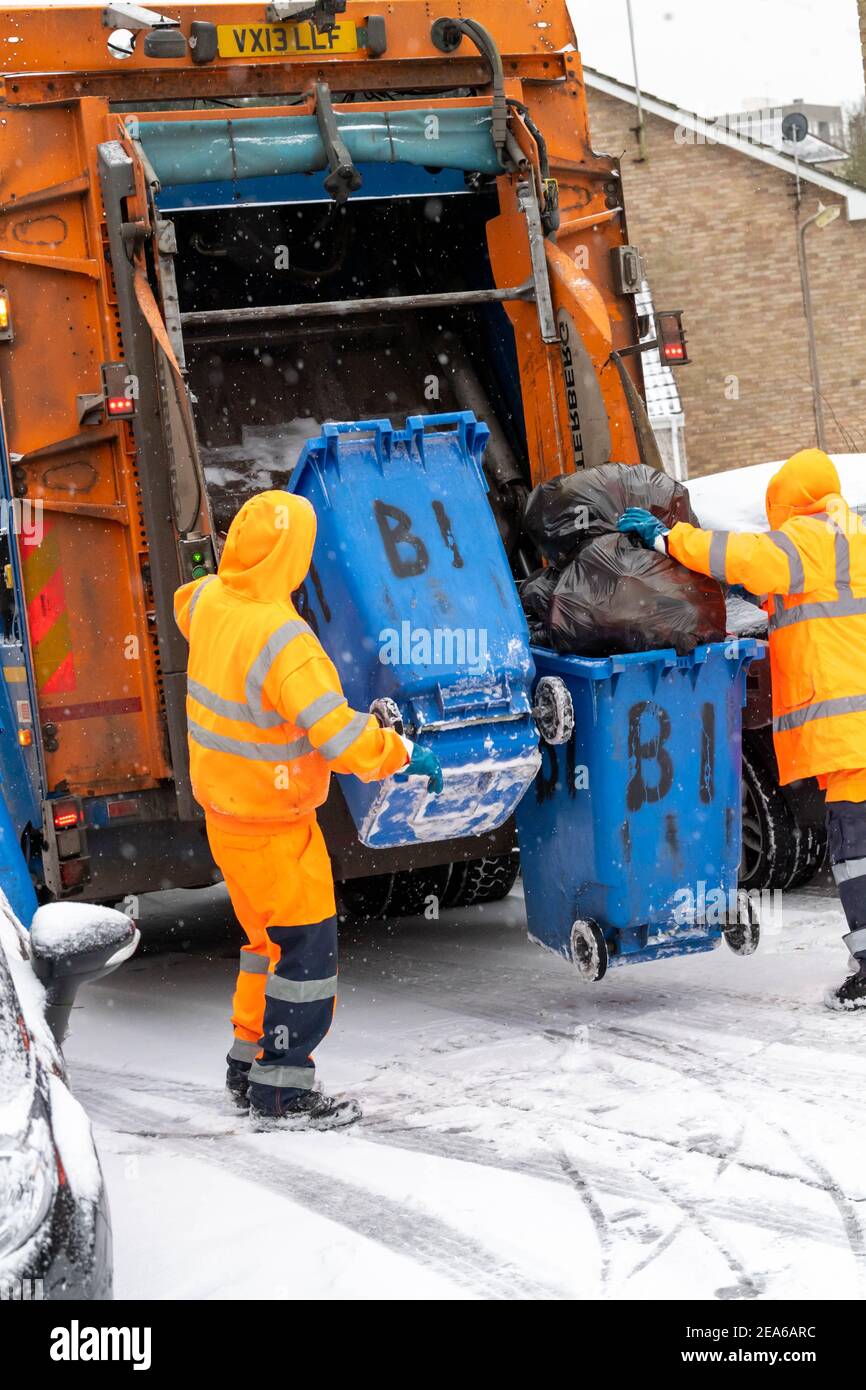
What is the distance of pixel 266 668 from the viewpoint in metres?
3.87

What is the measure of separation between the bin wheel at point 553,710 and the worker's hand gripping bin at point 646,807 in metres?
0.02

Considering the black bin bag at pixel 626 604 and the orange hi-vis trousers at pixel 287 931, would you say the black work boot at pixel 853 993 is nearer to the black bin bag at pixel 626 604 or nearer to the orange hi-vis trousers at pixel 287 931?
the black bin bag at pixel 626 604

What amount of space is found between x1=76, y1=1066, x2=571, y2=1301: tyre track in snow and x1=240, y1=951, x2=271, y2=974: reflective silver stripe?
0.40m

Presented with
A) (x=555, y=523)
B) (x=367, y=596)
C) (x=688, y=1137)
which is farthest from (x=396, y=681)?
(x=688, y=1137)

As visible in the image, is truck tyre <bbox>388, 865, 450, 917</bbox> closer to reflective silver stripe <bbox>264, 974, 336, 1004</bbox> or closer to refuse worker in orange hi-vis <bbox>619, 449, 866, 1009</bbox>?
refuse worker in orange hi-vis <bbox>619, 449, 866, 1009</bbox>

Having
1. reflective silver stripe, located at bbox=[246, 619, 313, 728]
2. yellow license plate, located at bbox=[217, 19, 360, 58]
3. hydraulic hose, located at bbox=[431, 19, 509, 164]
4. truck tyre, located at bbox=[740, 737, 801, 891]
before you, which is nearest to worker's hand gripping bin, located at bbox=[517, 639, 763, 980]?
reflective silver stripe, located at bbox=[246, 619, 313, 728]

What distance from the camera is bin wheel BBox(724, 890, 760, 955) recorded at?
4.66 meters

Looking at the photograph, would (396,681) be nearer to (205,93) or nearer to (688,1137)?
(688,1137)

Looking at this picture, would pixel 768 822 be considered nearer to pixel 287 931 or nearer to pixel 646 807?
pixel 646 807

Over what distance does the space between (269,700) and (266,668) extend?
81 mm

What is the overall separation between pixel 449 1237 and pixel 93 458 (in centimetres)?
265

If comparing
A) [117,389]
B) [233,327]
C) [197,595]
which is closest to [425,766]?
[197,595]

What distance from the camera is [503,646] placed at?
4.30 metres
